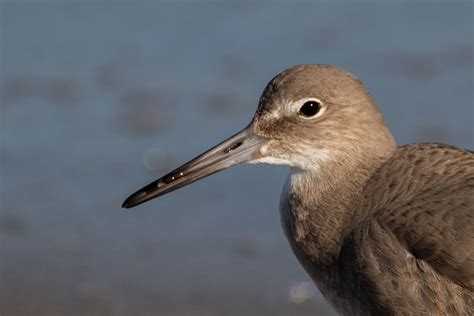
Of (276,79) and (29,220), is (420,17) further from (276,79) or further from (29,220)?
(276,79)

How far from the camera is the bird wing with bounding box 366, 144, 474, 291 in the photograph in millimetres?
6766

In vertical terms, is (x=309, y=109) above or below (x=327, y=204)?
above

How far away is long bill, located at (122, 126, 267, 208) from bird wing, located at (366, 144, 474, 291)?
28.1 inches

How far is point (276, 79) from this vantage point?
7441 millimetres

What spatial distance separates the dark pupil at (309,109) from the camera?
7422mm

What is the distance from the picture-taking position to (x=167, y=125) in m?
11.4

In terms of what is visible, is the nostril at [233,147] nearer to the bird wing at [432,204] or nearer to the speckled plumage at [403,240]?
the speckled plumage at [403,240]

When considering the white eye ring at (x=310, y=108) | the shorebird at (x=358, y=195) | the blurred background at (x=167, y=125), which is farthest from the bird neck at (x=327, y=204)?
the blurred background at (x=167, y=125)

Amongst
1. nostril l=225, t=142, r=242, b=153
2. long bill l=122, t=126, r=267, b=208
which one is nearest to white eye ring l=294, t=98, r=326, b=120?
long bill l=122, t=126, r=267, b=208

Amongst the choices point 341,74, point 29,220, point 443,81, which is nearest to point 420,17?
point 443,81

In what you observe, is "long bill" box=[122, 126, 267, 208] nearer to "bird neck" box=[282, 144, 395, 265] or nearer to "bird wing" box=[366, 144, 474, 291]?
"bird neck" box=[282, 144, 395, 265]

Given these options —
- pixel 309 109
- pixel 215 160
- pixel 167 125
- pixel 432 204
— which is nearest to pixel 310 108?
pixel 309 109

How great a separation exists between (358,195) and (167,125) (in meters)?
4.28

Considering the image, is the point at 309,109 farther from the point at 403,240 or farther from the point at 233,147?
the point at 403,240
